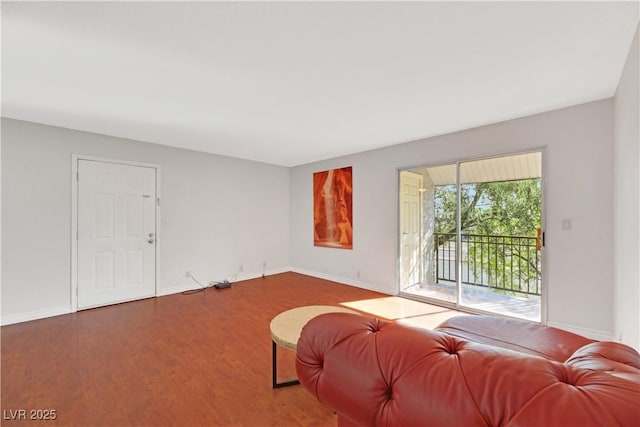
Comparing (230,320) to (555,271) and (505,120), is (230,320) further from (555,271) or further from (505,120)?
(505,120)

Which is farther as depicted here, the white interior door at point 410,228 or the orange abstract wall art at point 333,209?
the orange abstract wall art at point 333,209

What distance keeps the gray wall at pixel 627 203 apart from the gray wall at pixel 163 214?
16.4ft

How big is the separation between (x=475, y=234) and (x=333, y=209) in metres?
2.47

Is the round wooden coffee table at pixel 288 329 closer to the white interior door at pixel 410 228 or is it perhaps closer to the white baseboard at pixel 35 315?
the white interior door at pixel 410 228

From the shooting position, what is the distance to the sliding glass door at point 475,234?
3469mm

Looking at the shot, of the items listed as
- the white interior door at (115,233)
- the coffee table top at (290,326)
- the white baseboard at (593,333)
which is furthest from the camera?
the white interior door at (115,233)

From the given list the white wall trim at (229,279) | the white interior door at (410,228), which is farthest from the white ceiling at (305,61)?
the white wall trim at (229,279)

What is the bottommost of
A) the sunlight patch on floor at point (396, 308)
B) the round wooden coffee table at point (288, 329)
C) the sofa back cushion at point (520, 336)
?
the sunlight patch on floor at point (396, 308)

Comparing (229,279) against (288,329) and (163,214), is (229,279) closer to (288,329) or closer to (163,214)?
A: (163,214)

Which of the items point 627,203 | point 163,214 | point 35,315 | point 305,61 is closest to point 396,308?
point 627,203

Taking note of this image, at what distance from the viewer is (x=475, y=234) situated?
378cm

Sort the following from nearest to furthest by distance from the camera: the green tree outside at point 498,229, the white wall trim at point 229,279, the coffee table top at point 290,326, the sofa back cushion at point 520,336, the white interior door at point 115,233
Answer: the sofa back cushion at point 520,336
the coffee table top at point 290,326
the green tree outside at point 498,229
the white interior door at point 115,233
the white wall trim at point 229,279

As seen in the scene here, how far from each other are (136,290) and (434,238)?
4525mm

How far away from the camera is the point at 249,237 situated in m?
5.50
